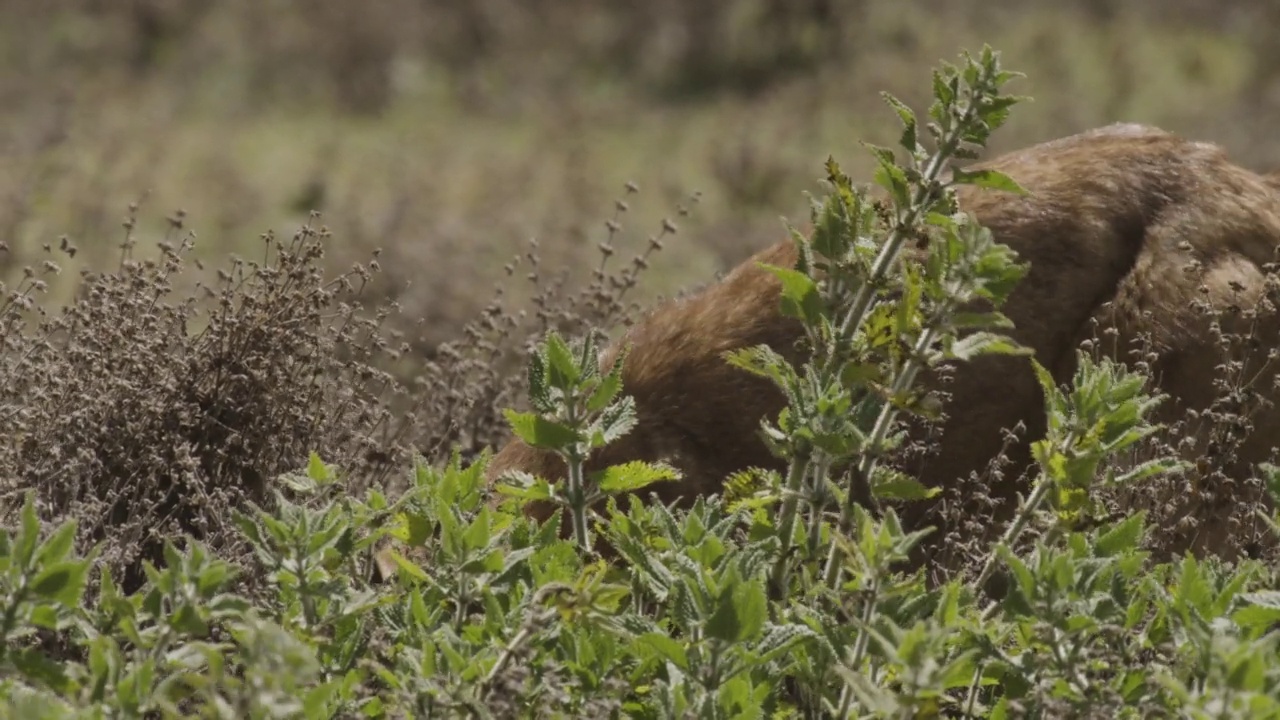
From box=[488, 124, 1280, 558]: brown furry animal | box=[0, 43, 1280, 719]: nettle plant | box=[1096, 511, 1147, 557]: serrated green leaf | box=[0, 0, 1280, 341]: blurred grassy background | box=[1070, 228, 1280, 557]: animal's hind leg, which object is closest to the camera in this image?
box=[0, 43, 1280, 719]: nettle plant

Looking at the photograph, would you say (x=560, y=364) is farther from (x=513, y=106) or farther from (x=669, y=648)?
(x=513, y=106)

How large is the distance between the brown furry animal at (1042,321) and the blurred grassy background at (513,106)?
4.11 meters

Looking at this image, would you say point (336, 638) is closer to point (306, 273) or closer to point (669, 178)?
point (306, 273)

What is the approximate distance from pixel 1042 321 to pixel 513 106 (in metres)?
11.0

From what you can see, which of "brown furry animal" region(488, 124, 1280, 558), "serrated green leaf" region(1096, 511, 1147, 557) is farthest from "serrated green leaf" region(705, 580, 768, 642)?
"brown furry animal" region(488, 124, 1280, 558)

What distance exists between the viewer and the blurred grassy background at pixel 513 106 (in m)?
10.2

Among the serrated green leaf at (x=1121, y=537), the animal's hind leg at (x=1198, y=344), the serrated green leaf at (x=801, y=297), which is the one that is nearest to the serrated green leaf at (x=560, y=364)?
the serrated green leaf at (x=801, y=297)

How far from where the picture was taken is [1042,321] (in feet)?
13.7

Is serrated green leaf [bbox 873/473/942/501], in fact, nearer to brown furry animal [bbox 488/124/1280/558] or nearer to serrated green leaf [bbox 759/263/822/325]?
serrated green leaf [bbox 759/263/822/325]

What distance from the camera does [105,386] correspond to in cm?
402

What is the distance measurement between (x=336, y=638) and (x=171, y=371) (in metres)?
1.39

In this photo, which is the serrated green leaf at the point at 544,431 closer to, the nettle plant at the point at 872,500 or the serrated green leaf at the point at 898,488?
the nettle plant at the point at 872,500

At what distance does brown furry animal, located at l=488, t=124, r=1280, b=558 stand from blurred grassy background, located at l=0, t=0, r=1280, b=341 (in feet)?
13.5

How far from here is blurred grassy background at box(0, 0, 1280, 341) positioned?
1025cm
